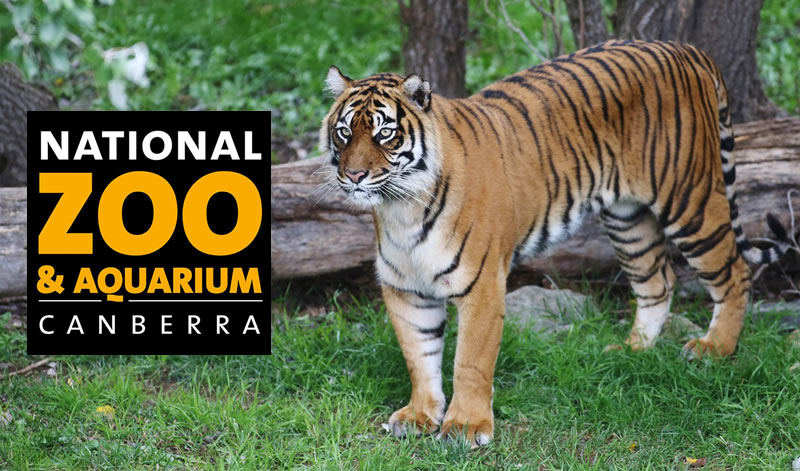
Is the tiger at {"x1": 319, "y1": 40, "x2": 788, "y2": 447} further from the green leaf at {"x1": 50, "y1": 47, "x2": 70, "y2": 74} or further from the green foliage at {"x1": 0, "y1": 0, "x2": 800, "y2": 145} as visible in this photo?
the green foliage at {"x1": 0, "y1": 0, "x2": 800, "y2": 145}

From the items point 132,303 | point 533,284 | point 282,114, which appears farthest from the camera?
point 282,114

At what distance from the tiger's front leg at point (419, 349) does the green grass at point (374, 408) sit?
0.13 m

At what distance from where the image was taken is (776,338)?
483 cm

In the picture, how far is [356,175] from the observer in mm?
3793

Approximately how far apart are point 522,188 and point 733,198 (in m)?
1.26

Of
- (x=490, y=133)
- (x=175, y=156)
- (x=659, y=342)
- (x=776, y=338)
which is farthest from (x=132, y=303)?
(x=776, y=338)

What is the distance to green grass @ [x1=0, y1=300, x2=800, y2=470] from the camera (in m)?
4.00

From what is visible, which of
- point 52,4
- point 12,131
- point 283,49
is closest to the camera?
point 52,4

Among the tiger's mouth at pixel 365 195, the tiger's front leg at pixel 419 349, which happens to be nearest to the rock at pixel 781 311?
the tiger's front leg at pixel 419 349

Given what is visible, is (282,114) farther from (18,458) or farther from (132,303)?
(18,458)

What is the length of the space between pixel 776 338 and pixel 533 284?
4.63 ft

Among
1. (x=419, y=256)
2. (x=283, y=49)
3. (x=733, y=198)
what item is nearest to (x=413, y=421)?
(x=419, y=256)

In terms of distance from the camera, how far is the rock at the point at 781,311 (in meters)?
5.07

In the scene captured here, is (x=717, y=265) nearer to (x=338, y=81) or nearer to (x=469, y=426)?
(x=469, y=426)
